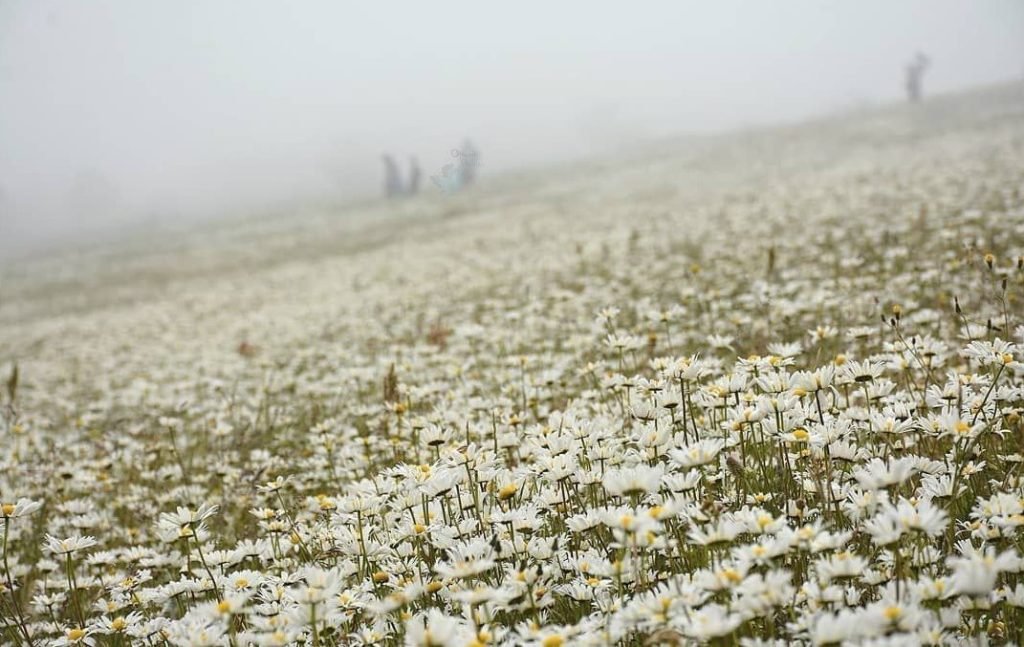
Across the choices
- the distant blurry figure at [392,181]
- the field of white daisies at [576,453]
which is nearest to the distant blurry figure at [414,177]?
the distant blurry figure at [392,181]

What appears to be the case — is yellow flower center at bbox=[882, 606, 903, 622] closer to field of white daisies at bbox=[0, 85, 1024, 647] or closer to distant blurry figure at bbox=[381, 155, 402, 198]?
field of white daisies at bbox=[0, 85, 1024, 647]

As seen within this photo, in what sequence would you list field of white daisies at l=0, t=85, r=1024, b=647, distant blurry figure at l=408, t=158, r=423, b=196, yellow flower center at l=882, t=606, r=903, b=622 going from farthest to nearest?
distant blurry figure at l=408, t=158, r=423, b=196
field of white daisies at l=0, t=85, r=1024, b=647
yellow flower center at l=882, t=606, r=903, b=622

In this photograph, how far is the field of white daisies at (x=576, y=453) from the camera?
2383 millimetres

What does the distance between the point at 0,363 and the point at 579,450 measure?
58.1 feet

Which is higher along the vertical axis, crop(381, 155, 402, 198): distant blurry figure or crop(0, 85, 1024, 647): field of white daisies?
crop(381, 155, 402, 198): distant blurry figure

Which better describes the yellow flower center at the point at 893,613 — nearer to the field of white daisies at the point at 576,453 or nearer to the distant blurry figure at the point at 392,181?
the field of white daisies at the point at 576,453

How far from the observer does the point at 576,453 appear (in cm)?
350

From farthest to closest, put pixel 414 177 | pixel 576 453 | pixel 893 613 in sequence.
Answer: pixel 414 177 → pixel 576 453 → pixel 893 613

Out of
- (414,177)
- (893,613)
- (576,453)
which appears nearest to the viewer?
(893,613)

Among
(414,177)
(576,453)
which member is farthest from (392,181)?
(576,453)

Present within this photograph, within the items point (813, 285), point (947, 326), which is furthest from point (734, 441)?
point (813, 285)

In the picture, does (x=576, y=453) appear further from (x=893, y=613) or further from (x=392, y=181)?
(x=392, y=181)

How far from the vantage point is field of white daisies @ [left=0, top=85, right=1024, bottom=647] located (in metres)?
2.38

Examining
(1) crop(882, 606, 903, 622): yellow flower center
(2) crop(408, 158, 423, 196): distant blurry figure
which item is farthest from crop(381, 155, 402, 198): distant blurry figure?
(1) crop(882, 606, 903, 622): yellow flower center
